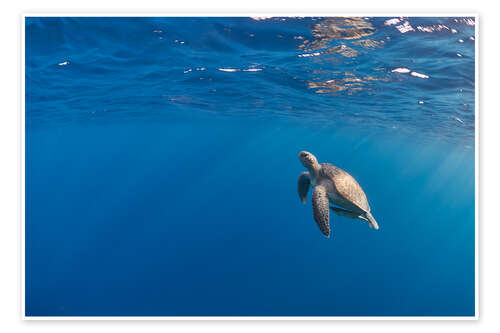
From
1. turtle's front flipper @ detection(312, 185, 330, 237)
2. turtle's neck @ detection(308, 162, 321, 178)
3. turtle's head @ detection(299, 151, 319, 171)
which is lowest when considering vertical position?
turtle's front flipper @ detection(312, 185, 330, 237)

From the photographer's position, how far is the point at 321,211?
131 inches

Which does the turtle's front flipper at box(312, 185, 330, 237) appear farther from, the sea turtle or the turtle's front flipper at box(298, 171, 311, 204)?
the turtle's front flipper at box(298, 171, 311, 204)

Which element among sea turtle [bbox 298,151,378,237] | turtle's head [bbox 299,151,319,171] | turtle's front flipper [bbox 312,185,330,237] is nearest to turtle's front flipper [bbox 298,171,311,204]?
sea turtle [bbox 298,151,378,237]

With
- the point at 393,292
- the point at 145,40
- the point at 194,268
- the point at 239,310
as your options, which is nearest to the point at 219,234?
the point at 194,268

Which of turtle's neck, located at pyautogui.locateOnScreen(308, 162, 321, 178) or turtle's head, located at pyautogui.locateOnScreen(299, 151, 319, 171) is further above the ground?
turtle's head, located at pyautogui.locateOnScreen(299, 151, 319, 171)

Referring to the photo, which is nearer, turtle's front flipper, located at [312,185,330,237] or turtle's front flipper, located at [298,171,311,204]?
turtle's front flipper, located at [312,185,330,237]

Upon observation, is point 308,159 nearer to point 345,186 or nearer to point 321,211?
point 345,186

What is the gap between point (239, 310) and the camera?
13.7 metres

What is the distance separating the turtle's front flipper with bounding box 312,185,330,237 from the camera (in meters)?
3.14

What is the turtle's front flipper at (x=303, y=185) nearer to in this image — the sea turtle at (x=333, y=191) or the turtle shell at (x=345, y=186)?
the sea turtle at (x=333, y=191)

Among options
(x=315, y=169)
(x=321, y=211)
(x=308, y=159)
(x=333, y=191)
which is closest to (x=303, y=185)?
(x=315, y=169)

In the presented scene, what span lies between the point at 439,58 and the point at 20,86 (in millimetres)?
8109
